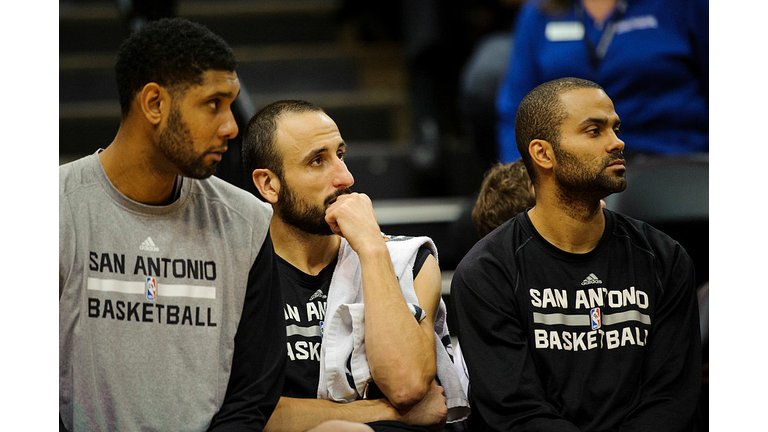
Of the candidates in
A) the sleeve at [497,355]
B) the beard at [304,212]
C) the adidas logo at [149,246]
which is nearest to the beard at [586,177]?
the sleeve at [497,355]

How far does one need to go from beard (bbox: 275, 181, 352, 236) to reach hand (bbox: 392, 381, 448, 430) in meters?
0.39

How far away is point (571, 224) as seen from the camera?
1.57 m

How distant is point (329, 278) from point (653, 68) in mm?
1173

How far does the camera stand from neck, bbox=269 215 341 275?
5.55 feet

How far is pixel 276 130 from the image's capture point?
1.72 m

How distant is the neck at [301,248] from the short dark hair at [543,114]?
468 millimetres

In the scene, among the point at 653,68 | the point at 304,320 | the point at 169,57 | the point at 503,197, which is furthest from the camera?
the point at 653,68

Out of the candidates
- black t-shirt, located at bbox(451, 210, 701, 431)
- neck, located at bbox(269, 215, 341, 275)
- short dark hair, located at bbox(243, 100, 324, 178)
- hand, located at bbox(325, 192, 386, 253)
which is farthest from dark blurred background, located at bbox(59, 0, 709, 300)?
black t-shirt, located at bbox(451, 210, 701, 431)

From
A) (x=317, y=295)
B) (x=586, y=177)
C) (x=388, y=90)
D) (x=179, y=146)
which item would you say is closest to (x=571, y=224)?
(x=586, y=177)

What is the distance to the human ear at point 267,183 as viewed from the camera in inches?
67.1

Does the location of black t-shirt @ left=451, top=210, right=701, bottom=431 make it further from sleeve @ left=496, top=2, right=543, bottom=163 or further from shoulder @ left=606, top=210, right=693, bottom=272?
sleeve @ left=496, top=2, right=543, bottom=163

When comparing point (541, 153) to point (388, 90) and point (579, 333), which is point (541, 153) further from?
point (388, 90)

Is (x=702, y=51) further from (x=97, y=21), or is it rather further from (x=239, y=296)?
(x=97, y=21)

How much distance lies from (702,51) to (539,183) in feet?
3.19
